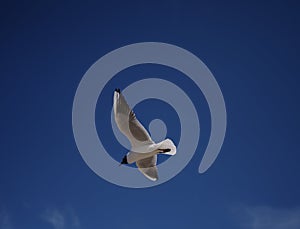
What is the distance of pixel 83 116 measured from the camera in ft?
54.6

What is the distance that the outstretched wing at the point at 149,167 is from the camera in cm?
1664

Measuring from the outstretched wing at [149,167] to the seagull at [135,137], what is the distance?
0.17 metres

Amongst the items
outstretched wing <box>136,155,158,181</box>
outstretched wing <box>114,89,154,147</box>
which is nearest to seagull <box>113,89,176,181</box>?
outstretched wing <box>114,89,154,147</box>

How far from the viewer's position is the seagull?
14.6 m

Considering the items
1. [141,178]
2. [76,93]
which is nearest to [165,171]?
[141,178]

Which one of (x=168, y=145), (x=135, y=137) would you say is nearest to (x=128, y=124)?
(x=135, y=137)

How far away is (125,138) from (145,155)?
0.69 metres

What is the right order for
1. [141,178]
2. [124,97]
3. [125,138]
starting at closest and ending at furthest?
1. [124,97]
2. [125,138]
3. [141,178]

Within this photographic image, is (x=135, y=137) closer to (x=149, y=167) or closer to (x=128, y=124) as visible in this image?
(x=128, y=124)

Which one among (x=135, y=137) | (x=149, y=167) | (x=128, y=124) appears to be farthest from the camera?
(x=149, y=167)

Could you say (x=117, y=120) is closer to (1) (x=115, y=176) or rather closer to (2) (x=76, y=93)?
(2) (x=76, y=93)

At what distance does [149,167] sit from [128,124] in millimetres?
2269

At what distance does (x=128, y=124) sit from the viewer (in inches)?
588

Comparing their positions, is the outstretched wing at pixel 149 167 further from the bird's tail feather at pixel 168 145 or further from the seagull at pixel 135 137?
the bird's tail feather at pixel 168 145
